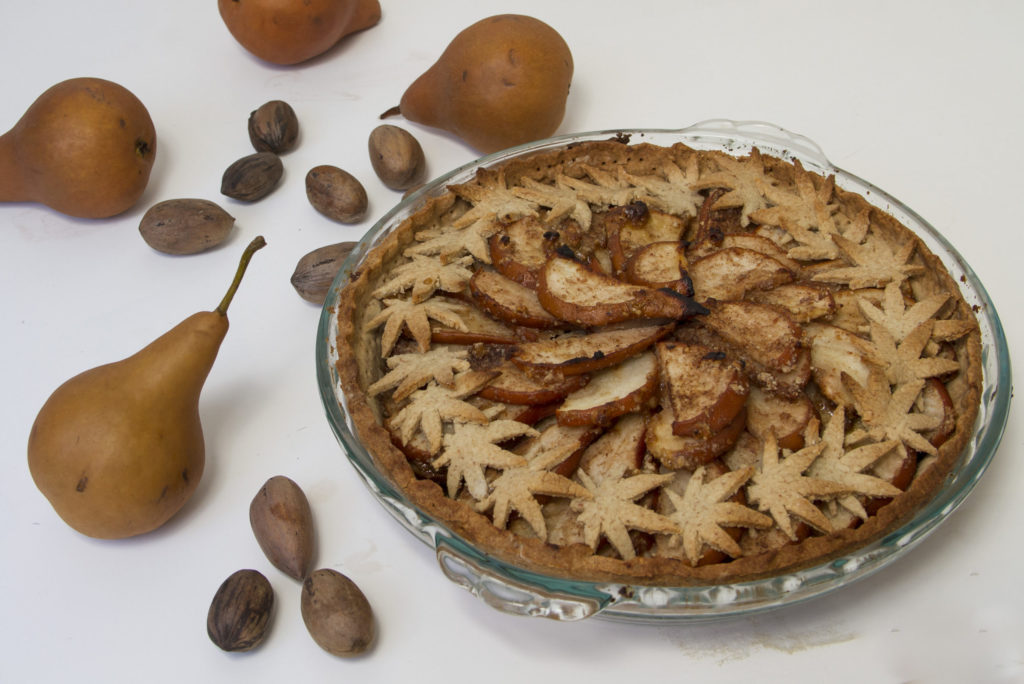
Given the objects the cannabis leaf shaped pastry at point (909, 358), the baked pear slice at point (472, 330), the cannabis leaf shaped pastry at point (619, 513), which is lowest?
the baked pear slice at point (472, 330)

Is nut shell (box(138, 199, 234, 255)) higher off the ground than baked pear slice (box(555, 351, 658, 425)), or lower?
lower

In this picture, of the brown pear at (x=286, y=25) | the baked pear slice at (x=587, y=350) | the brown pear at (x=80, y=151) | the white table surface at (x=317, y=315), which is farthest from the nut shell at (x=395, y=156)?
the baked pear slice at (x=587, y=350)

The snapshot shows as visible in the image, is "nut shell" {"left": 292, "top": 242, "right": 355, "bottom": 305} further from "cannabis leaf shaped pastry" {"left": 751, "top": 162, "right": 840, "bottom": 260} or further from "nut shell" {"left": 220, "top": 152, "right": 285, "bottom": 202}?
"cannabis leaf shaped pastry" {"left": 751, "top": 162, "right": 840, "bottom": 260}

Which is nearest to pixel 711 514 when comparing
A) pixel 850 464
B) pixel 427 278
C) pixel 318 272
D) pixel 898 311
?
pixel 850 464

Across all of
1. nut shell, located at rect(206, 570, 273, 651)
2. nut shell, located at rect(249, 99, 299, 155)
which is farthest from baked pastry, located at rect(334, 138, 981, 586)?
nut shell, located at rect(249, 99, 299, 155)

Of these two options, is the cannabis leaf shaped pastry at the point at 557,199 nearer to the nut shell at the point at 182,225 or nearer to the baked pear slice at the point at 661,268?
the baked pear slice at the point at 661,268

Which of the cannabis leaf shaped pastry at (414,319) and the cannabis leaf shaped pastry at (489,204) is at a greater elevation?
the cannabis leaf shaped pastry at (489,204)
